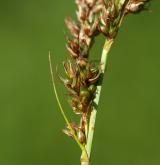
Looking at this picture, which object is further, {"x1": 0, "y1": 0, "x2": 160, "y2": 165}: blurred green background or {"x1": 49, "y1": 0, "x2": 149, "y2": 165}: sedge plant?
{"x1": 0, "y1": 0, "x2": 160, "y2": 165}: blurred green background

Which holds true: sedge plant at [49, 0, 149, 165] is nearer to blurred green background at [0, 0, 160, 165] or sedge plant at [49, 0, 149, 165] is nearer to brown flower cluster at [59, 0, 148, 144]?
brown flower cluster at [59, 0, 148, 144]

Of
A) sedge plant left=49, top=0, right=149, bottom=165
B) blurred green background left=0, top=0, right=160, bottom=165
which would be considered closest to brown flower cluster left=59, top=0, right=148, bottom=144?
sedge plant left=49, top=0, right=149, bottom=165

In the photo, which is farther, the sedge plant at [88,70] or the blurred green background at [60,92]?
the blurred green background at [60,92]

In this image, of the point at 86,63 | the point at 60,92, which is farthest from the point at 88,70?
the point at 60,92

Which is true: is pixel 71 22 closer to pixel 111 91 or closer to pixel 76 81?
pixel 76 81

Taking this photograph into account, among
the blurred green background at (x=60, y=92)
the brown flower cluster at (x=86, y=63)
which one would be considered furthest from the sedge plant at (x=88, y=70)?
the blurred green background at (x=60, y=92)

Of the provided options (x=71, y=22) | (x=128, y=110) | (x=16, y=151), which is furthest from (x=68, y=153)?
(x=71, y=22)

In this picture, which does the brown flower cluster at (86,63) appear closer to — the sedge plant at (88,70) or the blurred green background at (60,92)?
the sedge plant at (88,70)
